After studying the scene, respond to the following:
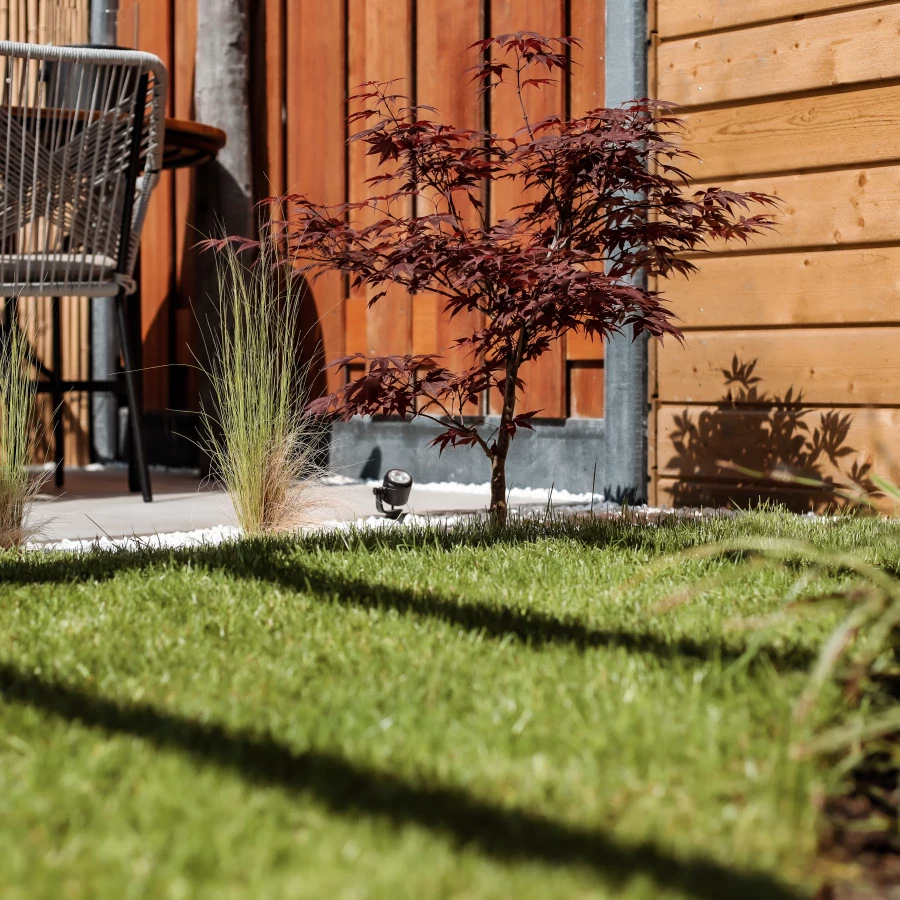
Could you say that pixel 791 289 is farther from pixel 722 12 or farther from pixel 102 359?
pixel 102 359

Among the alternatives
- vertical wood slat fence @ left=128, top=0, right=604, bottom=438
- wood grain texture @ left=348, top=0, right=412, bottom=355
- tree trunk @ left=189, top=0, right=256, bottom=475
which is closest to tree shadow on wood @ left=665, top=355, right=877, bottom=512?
vertical wood slat fence @ left=128, top=0, right=604, bottom=438

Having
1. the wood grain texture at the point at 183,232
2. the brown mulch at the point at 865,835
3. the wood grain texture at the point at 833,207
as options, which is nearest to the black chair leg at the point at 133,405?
the wood grain texture at the point at 183,232

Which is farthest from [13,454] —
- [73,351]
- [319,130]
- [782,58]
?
[73,351]

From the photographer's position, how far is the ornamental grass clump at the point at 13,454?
310 centimetres

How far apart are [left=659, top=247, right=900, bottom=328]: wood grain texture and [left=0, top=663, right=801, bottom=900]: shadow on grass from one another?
2627mm

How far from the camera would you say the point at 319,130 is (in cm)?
533

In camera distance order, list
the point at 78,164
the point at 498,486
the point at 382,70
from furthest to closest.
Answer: the point at 382,70, the point at 78,164, the point at 498,486

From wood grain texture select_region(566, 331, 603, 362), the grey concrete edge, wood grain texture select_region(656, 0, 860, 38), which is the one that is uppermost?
wood grain texture select_region(656, 0, 860, 38)

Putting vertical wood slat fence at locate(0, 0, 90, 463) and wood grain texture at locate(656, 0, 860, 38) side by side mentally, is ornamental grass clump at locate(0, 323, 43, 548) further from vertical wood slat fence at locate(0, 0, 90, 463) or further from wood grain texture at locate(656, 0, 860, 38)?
vertical wood slat fence at locate(0, 0, 90, 463)

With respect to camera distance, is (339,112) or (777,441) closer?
(777,441)

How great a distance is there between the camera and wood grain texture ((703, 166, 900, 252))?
357 centimetres

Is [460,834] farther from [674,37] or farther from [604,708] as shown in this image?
[674,37]

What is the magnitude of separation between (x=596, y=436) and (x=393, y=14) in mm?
1976

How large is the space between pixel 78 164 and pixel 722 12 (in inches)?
83.0
